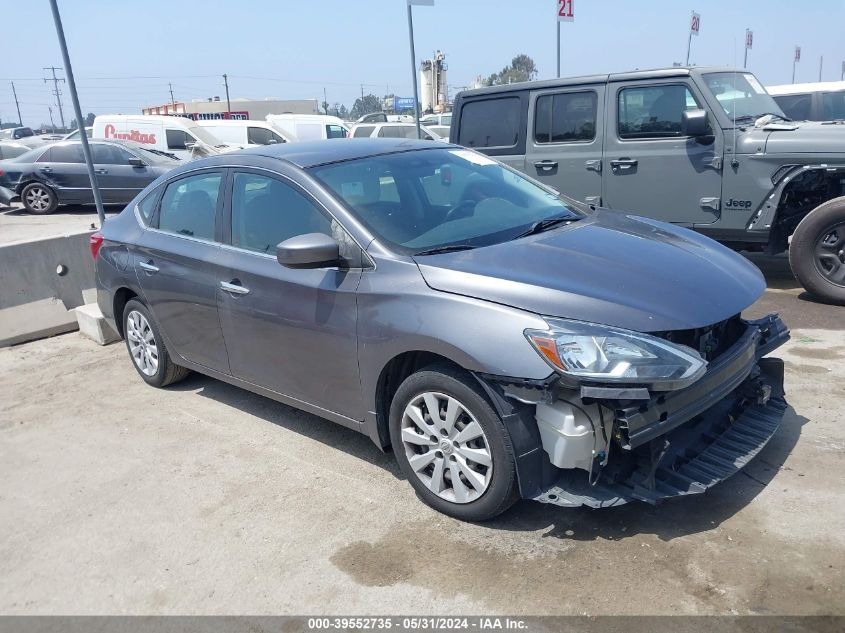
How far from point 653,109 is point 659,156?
471 millimetres

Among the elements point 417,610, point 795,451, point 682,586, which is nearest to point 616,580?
point 682,586

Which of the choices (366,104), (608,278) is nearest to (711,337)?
(608,278)

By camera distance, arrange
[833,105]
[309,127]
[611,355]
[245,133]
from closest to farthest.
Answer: [611,355]
[833,105]
[245,133]
[309,127]

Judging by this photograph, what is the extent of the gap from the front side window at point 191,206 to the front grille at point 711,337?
2.83 meters

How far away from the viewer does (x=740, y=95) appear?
7133 mm

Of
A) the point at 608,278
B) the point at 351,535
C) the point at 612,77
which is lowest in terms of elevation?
the point at 351,535

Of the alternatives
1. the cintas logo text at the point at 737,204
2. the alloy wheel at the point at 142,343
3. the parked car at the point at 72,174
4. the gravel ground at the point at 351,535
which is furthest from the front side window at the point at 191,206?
the parked car at the point at 72,174

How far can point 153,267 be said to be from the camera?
4.98m

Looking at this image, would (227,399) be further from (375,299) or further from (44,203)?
(44,203)

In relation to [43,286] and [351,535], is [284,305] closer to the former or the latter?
[351,535]

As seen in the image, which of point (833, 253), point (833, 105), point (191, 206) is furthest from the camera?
point (833, 105)

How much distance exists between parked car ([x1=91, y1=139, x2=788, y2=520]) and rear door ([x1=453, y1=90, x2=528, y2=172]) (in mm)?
3372

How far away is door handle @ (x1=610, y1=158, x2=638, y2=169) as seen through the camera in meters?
7.20

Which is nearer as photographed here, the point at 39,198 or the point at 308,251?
the point at 308,251
